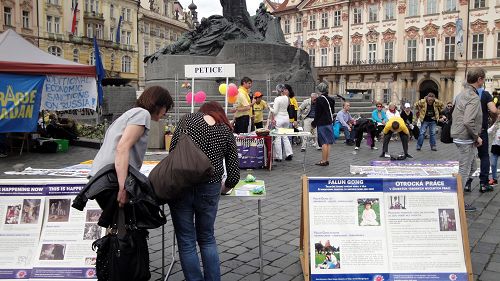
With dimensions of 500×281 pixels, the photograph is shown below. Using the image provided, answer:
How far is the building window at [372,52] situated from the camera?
179ft

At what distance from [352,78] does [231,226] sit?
51.7m

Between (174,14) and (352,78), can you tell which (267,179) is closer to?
(352,78)

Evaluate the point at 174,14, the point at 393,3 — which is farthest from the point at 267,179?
the point at 174,14

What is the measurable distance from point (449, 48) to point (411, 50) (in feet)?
12.9

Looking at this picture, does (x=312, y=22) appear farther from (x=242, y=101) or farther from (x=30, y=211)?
(x=30, y=211)

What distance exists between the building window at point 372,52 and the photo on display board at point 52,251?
53596 millimetres

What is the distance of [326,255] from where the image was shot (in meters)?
3.67

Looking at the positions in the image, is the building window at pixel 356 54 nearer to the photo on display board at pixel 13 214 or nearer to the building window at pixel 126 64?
the building window at pixel 126 64

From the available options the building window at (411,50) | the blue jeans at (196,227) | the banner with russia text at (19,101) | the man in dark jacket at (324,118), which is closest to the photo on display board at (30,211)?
the blue jeans at (196,227)

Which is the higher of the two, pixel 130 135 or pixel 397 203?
pixel 130 135

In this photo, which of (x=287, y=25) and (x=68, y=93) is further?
(x=287, y=25)

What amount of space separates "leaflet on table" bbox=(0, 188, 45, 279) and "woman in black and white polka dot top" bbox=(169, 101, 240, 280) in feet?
3.53

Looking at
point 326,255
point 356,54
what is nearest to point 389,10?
point 356,54

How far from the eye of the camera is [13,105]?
10.8 m
